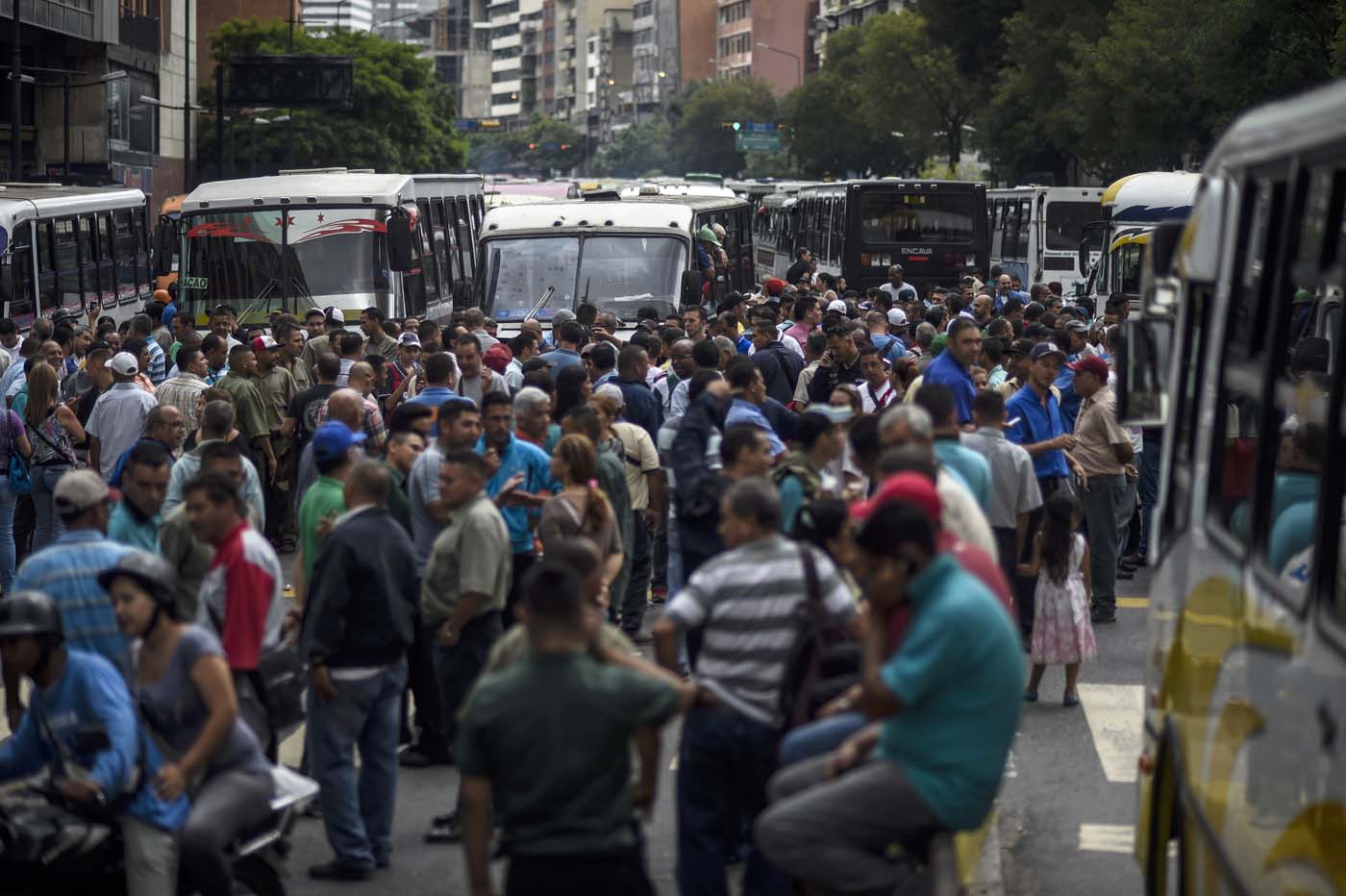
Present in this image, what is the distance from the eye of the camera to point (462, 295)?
21.6 meters

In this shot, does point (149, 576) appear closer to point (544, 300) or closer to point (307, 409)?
point (307, 409)

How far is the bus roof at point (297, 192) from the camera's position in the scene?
23906 millimetres

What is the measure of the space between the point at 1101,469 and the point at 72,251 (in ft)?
→ 64.3

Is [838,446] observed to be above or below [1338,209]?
below

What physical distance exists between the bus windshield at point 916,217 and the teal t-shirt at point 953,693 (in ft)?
104

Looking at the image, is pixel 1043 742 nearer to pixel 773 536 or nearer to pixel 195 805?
pixel 773 536

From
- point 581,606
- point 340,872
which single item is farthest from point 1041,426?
point 581,606

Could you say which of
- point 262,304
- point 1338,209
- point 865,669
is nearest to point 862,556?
point 865,669

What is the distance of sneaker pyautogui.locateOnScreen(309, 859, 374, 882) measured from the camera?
7844mm

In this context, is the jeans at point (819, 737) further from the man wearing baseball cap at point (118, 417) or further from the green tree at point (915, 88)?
the green tree at point (915, 88)

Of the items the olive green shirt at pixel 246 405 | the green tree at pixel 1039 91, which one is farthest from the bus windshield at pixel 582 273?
the green tree at pixel 1039 91

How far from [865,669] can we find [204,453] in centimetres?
405

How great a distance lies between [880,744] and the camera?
5387 mm

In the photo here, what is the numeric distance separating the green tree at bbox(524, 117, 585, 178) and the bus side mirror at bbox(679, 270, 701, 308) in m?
170
